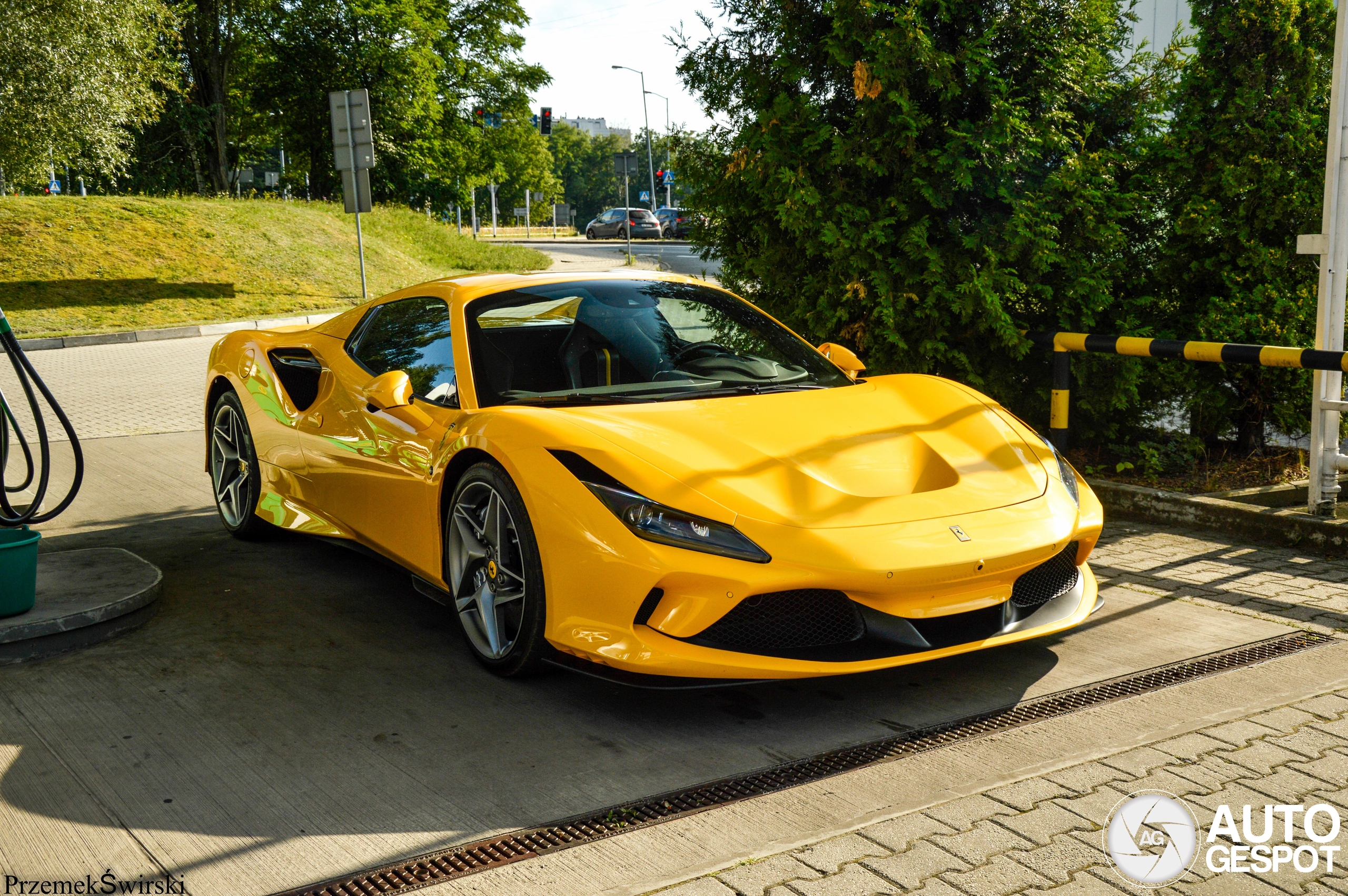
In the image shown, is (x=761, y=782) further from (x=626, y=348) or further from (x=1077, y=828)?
(x=626, y=348)

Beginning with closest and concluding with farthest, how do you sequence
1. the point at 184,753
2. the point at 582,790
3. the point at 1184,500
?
the point at 582,790 < the point at 184,753 < the point at 1184,500

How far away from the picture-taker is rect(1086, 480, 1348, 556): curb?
5.48 m

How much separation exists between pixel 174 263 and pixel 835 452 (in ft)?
72.3

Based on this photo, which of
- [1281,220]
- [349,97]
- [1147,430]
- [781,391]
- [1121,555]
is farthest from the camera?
[349,97]

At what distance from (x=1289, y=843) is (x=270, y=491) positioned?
448 cm

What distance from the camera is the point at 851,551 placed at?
132 inches

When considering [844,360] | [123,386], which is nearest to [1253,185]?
[844,360]

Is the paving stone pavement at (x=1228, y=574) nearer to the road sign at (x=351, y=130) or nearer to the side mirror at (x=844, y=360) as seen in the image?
the side mirror at (x=844, y=360)

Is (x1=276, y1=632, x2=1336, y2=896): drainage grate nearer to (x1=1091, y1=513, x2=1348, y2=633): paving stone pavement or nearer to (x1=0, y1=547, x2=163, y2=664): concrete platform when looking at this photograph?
(x1=1091, y1=513, x2=1348, y2=633): paving stone pavement

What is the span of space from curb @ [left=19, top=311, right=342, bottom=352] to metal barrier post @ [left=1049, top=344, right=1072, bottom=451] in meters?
12.6

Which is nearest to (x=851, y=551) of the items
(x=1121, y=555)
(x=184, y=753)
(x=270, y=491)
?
(x=184, y=753)

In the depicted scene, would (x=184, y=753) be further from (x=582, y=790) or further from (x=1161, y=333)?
(x=1161, y=333)

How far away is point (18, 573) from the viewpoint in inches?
168

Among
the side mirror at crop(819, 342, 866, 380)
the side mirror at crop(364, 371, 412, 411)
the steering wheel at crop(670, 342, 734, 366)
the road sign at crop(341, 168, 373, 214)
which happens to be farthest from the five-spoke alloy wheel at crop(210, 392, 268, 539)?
the road sign at crop(341, 168, 373, 214)
